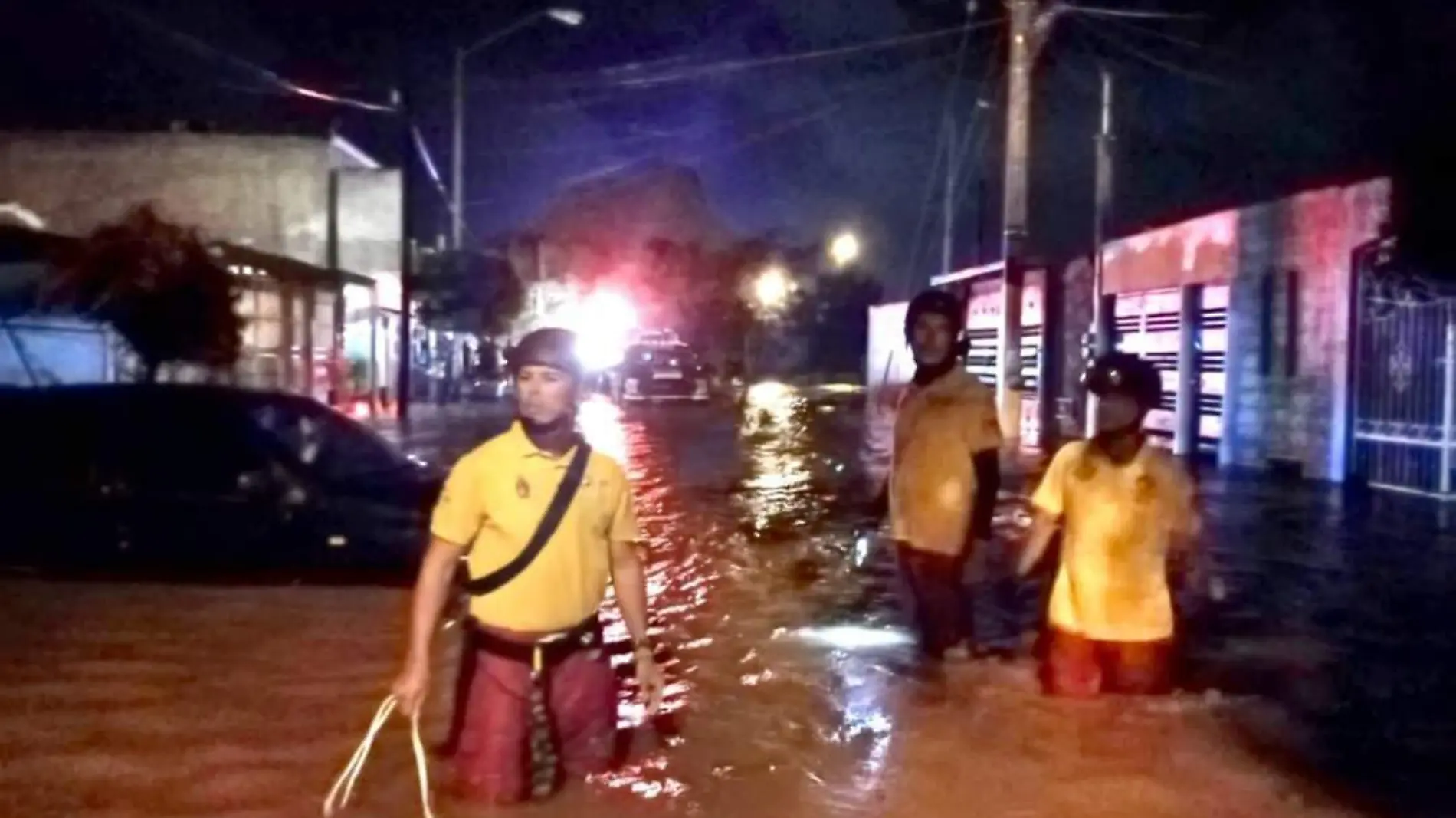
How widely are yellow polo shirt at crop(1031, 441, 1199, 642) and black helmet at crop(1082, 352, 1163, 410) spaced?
27cm

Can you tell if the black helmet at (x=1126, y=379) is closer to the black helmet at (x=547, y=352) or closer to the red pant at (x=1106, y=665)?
the red pant at (x=1106, y=665)

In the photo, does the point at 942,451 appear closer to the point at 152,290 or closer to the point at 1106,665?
the point at 1106,665

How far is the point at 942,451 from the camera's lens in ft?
27.0

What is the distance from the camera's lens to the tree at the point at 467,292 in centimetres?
3812

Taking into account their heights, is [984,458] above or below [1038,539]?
above

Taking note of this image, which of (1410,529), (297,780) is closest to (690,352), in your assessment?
(1410,529)

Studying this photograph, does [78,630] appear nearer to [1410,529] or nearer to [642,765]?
[642,765]

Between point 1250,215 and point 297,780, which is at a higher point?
point 1250,215

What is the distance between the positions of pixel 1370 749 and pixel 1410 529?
28.9 ft

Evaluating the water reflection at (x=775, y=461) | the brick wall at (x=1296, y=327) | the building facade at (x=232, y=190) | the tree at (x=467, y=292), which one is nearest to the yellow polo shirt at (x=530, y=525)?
the water reflection at (x=775, y=461)

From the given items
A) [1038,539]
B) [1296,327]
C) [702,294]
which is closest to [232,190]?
[1296,327]

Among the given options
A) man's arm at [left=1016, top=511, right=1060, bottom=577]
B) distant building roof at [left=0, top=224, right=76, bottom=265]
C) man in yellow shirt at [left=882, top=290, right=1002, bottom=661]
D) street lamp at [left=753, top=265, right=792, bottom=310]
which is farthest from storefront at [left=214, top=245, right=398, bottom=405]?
street lamp at [left=753, top=265, right=792, bottom=310]

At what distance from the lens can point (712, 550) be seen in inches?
561

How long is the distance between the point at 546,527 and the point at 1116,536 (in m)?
2.56
